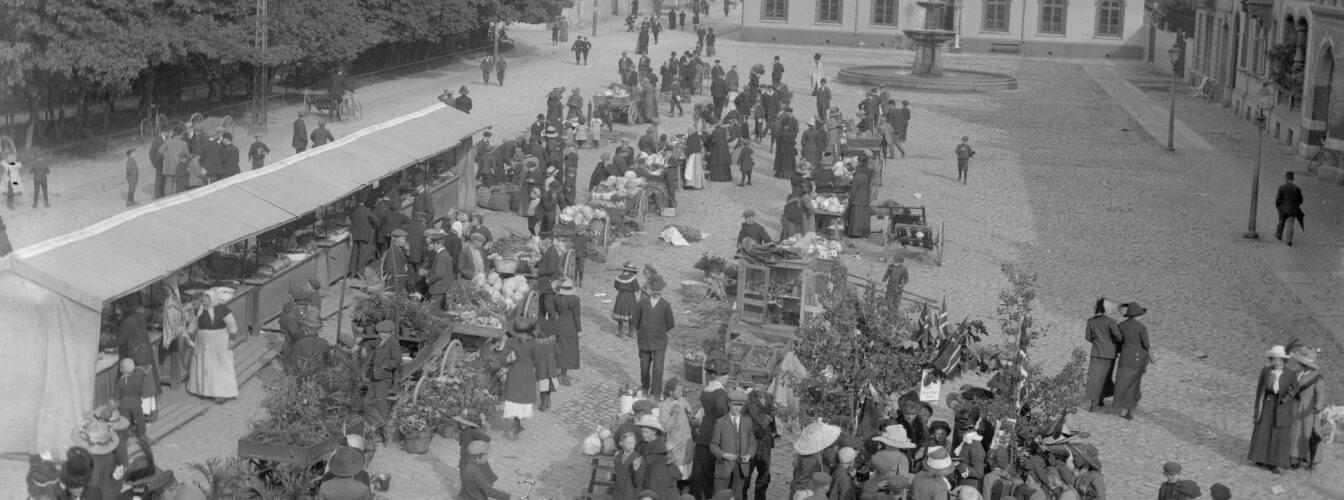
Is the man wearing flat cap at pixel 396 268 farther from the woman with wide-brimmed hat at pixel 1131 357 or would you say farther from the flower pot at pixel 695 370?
the woman with wide-brimmed hat at pixel 1131 357

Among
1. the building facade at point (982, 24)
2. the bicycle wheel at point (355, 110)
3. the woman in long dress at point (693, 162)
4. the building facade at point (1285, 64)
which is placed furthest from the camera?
the building facade at point (982, 24)

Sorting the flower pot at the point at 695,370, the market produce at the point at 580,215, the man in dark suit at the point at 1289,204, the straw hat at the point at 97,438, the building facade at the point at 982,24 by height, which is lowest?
the flower pot at the point at 695,370

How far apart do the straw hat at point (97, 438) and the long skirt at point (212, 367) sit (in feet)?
13.0

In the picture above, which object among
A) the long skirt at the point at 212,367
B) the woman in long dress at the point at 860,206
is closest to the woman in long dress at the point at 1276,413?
the long skirt at the point at 212,367

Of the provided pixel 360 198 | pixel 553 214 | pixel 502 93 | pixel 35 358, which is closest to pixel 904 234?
pixel 553 214

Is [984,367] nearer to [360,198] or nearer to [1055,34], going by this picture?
[360,198]

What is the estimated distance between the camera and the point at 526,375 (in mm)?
18312

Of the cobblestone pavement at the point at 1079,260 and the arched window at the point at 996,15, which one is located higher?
the arched window at the point at 996,15

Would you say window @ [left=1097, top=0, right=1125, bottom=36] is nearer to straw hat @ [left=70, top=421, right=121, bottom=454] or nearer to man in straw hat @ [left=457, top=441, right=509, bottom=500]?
man in straw hat @ [left=457, top=441, right=509, bottom=500]

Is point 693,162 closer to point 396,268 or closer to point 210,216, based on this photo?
point 396,268

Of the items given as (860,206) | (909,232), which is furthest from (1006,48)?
(909,232)

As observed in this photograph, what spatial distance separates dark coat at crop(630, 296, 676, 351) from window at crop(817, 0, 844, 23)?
193 feet

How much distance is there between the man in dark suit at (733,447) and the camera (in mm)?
15703

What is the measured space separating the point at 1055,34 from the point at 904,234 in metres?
49.0
